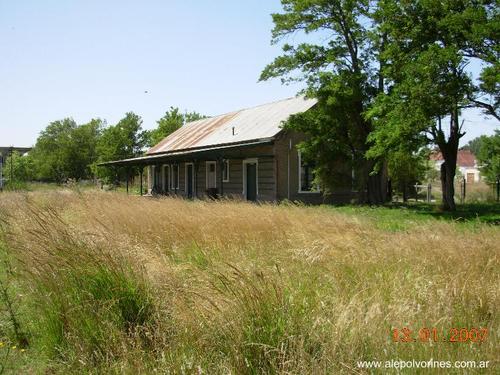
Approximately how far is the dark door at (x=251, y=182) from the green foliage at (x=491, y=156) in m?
17.9

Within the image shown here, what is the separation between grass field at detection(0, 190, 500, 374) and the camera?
3.12 meters

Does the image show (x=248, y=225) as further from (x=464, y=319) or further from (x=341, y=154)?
(x=341, y=154)

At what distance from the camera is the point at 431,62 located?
13688 millimetres

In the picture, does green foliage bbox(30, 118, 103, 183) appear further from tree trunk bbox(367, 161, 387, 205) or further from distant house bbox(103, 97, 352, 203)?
tree trunk bbox(367, 161, 387, 205)

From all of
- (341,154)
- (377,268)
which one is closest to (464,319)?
(377,268)

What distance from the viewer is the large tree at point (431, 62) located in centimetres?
1354

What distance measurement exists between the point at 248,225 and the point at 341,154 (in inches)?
562

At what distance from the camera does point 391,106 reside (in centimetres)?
1594

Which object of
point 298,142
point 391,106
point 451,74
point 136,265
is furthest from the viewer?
point 298,142

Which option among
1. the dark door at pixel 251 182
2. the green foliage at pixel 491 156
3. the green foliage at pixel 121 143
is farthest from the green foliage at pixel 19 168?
the green foliage at pixel 491 156
